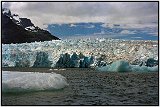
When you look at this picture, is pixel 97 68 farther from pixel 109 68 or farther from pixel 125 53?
pixel 125 53

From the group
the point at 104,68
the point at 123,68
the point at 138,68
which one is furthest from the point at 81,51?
the point at 138,68

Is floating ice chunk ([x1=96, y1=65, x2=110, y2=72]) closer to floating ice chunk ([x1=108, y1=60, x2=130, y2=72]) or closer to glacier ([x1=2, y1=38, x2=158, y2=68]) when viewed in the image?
floating ice chunk ([x1=108, y1=60, x2=130, y2=72])

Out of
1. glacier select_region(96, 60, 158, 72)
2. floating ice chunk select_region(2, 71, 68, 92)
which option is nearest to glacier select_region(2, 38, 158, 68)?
glacier select_region(96, 60, 158, 72)

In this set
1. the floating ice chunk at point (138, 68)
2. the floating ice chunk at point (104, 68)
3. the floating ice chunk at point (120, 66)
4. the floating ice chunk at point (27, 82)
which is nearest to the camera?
the floating ice chunk at point (27, 82)

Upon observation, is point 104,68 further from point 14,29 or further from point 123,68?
→ point 14,29

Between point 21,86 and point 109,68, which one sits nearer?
point 21,86

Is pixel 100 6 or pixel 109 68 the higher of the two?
pixel 100 6

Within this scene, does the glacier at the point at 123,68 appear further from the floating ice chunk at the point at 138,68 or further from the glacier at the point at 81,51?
the glacier at the point at 81,51

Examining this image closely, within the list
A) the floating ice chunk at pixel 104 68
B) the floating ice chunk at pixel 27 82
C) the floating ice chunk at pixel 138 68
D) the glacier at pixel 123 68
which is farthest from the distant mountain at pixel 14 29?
the floating ice chunk at pixel 138 68

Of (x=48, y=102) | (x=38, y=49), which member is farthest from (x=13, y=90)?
(x=38, y=49)

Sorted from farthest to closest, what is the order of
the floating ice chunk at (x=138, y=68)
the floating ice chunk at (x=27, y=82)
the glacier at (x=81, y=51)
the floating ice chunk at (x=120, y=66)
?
the floating ice chunk at (x=120, y=66)
the glacier at (x=81, y=51)
the floating ice chunk at (x=138, y=68)
the floating ice chunk at (x=27, y=82)

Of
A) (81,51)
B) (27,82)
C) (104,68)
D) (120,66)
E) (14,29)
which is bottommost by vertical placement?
(104,68)
